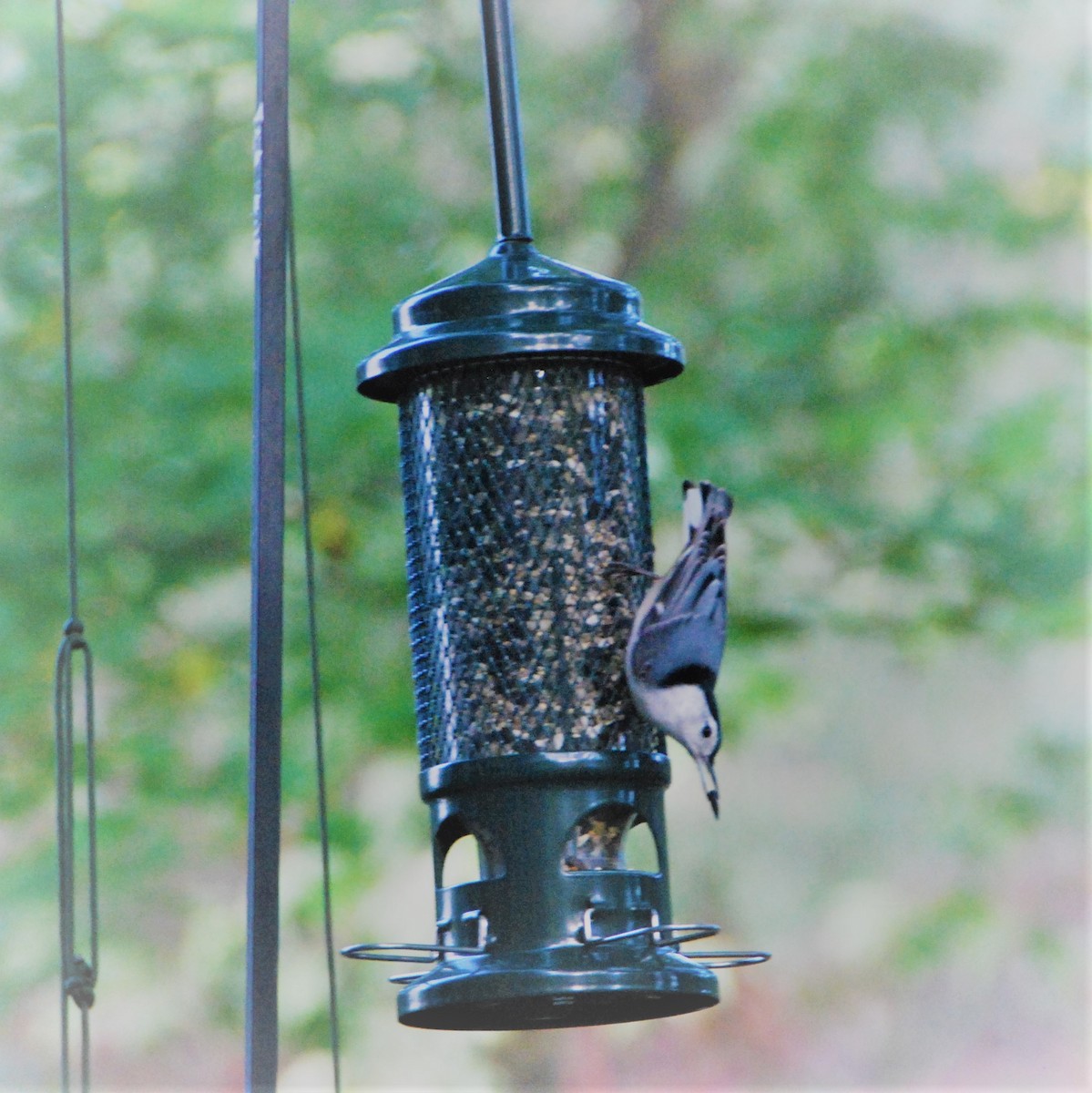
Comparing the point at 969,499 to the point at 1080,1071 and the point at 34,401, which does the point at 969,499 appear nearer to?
the point at 34,401

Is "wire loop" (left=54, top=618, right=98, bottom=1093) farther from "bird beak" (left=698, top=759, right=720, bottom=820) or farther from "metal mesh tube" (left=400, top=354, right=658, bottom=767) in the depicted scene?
"bird beak" (left=698, top=759, right=720, bottom=820)

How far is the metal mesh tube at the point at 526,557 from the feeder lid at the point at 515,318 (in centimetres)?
6

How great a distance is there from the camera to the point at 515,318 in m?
2.08

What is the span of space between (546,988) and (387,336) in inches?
156

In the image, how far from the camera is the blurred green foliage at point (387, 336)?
228 inches

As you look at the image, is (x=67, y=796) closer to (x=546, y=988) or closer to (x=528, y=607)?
(x=546, y=988)

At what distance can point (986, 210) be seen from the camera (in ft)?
22.3

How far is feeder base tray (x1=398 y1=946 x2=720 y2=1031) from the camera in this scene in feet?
6.28

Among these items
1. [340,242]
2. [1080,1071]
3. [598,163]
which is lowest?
[1080,1071]

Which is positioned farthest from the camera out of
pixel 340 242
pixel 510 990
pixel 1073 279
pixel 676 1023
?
pixel 676 1023

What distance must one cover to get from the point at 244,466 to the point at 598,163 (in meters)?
2.15

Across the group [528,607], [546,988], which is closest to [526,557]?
[528,607]

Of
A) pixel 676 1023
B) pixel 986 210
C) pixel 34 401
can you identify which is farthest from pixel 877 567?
pixel 676 1023

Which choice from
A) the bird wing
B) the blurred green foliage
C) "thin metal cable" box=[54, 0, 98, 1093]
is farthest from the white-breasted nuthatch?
the blurred green foliage
